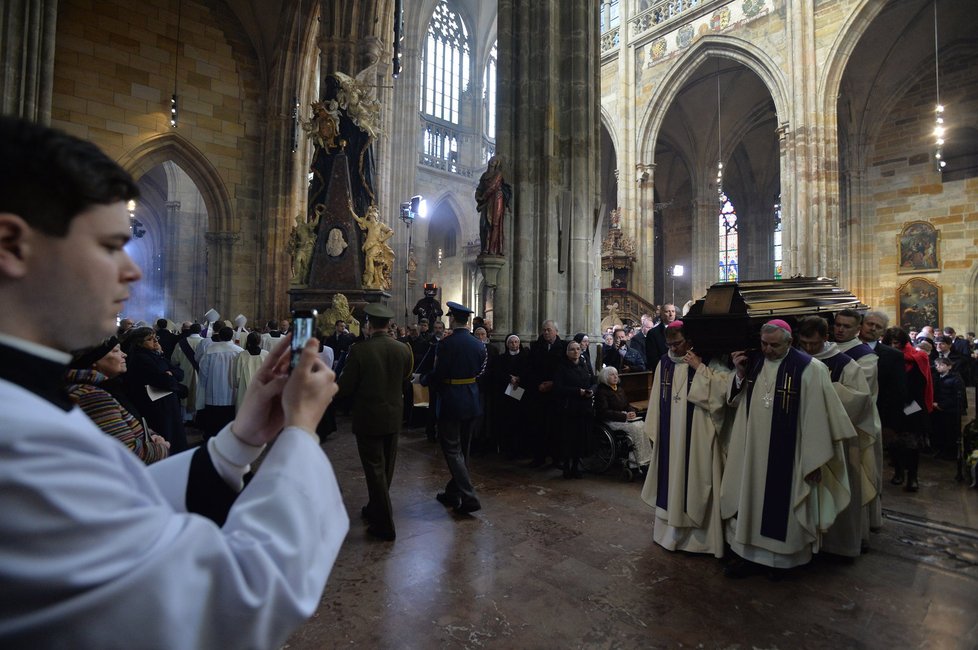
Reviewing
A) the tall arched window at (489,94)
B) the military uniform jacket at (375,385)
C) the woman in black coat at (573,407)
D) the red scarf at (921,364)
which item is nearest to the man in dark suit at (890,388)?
the red scarf at (921,364)

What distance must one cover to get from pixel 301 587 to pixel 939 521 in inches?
226

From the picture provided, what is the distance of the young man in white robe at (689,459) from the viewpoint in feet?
12.5

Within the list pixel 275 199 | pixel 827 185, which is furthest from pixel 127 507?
pixel 827 185

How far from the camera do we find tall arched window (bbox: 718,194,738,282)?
27.3 meters

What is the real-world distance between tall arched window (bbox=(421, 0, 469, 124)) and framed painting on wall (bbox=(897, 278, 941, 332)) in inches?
852

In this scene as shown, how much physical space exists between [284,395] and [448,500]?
163 inches

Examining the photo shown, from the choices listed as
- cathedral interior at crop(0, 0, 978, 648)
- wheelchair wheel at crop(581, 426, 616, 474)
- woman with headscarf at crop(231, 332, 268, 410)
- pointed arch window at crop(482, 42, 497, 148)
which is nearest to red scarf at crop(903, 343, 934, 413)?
cathedral interior at crop(0, 0, 978, 648)

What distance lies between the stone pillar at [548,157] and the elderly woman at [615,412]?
1.97 m

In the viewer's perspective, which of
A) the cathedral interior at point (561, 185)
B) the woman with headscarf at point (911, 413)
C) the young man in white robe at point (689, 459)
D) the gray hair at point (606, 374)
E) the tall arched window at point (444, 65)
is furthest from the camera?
the tall arched window at point (444, 65)

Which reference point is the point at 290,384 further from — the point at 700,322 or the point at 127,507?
the point at 700,322

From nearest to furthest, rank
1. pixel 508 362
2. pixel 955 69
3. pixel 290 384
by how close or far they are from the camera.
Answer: pixel 290 384
pixel 508 362
pixel 955 69

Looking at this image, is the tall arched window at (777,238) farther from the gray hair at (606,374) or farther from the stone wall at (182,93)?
the stone wall at (182,93)

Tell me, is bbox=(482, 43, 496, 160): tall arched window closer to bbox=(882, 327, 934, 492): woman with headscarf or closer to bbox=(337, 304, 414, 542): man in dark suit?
bbox=(882, 327, 934, 492): woman with headscarf

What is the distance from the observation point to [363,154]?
10.8m
